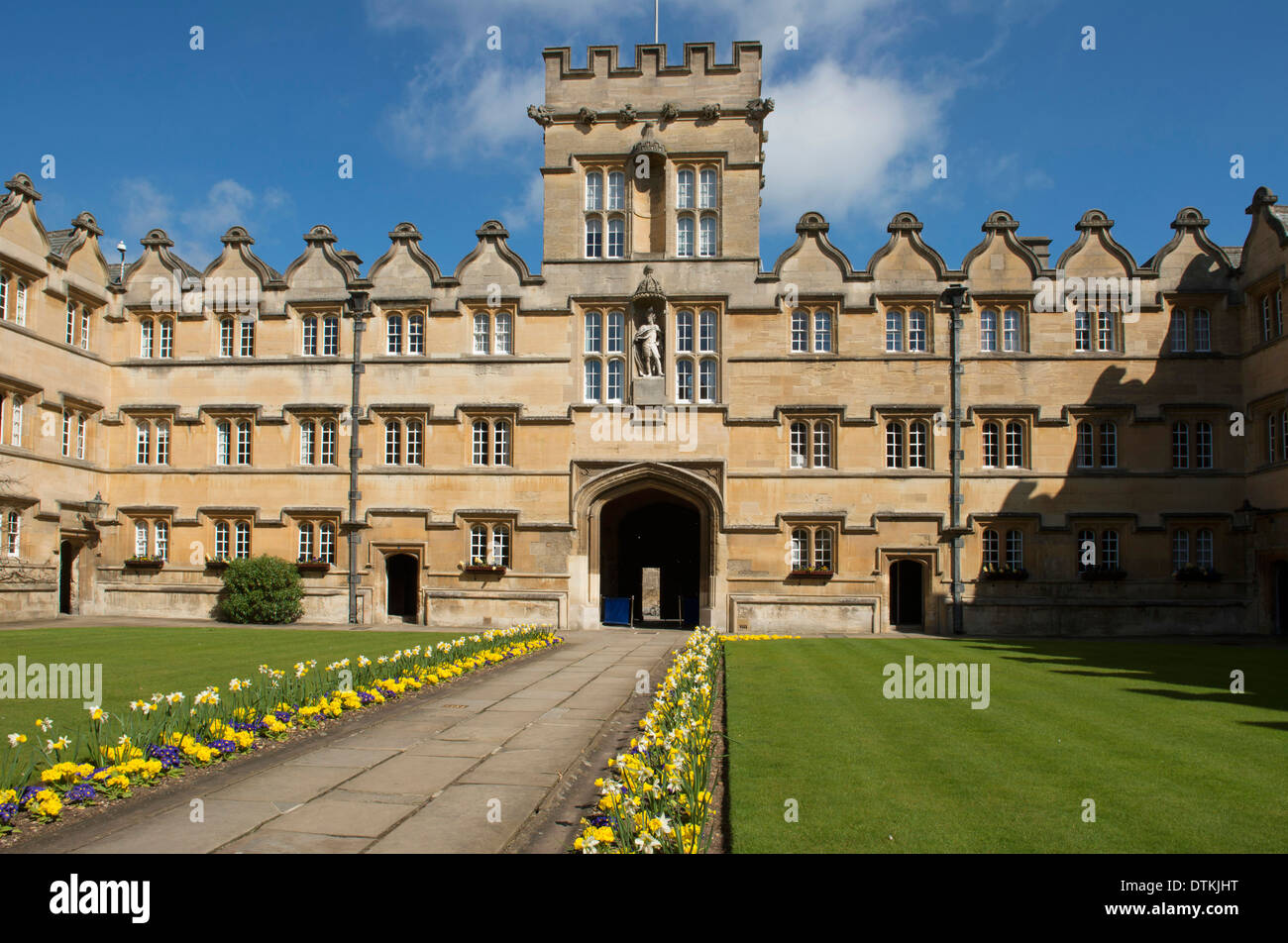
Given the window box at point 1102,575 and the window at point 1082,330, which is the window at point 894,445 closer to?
the window at point 1082,330

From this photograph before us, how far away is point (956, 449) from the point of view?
105ft

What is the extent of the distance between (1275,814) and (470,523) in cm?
2774

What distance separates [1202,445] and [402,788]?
1228 inches

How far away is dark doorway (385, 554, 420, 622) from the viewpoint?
34.7 meters

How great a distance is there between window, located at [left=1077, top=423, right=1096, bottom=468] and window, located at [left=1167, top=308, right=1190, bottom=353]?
3884 millimetres

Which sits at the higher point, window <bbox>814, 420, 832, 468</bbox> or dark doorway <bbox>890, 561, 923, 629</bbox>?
window <bbox>814, 420, 832, 468</bbox>

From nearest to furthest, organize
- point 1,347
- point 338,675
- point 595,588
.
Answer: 1. point 338,675
2. point 1,347
3. point 595,588

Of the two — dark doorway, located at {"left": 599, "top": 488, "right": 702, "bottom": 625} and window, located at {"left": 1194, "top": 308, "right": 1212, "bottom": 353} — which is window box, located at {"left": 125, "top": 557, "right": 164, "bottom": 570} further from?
window, located at {"left": 1194, "top": 308, "right": 1212, "bottom": 353}

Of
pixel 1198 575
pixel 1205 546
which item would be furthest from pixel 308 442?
pixel 1205 546

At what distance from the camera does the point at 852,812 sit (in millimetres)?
7777

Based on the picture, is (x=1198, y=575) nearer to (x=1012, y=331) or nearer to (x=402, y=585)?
(x=1012, y=331)

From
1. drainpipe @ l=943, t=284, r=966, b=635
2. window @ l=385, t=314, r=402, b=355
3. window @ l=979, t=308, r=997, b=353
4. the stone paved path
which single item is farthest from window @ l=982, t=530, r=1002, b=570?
the stone paved path

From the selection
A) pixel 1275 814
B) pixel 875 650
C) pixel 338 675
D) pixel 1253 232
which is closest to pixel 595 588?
pixel 875 650

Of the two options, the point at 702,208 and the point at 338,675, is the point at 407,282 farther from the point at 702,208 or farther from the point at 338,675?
the point at 338,675
